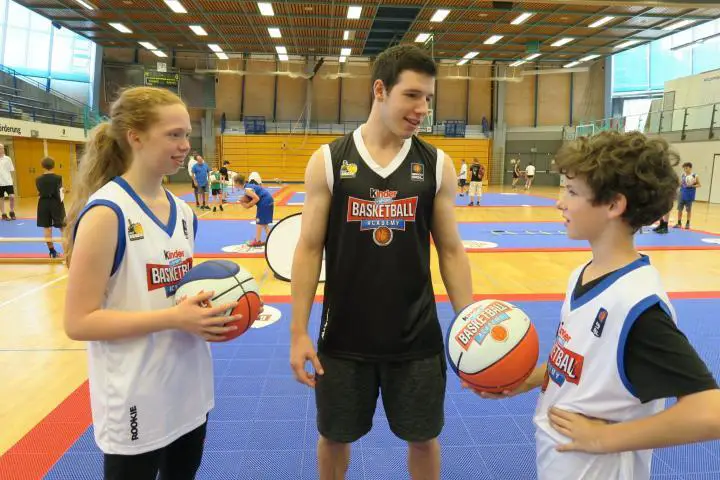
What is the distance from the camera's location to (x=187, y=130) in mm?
1822

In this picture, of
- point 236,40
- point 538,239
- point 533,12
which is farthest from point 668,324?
point 236,40

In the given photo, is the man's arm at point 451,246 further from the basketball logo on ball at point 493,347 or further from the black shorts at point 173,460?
the black shorts at point 173,460

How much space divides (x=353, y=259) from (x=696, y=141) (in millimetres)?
23963

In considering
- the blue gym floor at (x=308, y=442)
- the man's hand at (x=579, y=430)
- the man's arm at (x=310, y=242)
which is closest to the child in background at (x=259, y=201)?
the blue gym floor at (x=308, y=442)

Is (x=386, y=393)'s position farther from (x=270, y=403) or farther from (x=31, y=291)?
(x=31, y=291)

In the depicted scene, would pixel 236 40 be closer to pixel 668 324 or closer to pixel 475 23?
pixel 475 23

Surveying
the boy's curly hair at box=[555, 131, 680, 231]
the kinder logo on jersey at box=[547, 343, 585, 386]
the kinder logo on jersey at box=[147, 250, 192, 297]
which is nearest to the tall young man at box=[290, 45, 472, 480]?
the kinder logo on jersey at box=[147, 250, 192, 297]

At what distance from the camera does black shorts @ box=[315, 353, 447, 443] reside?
→ 199 cm

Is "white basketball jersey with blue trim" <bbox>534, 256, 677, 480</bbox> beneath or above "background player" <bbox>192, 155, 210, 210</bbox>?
beneath

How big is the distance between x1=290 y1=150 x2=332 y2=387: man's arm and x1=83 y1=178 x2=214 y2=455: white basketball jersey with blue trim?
0.43 m

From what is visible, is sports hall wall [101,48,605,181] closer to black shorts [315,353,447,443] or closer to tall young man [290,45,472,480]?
tall young man [290,45,472,480]

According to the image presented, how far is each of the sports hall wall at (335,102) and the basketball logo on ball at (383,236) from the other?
28080 millimetres

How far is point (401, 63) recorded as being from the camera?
1856 mm

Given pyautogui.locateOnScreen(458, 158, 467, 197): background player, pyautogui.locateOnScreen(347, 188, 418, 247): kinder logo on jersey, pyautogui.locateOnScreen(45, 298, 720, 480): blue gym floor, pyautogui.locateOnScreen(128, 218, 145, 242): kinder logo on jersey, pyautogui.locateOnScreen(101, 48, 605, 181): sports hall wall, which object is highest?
pyautogui.locateOnScreen(101, 48, 605, 181): sports hall wall
